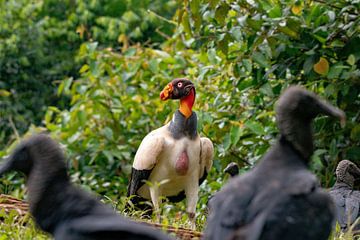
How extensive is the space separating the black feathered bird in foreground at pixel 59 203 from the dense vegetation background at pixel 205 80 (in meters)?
4.01

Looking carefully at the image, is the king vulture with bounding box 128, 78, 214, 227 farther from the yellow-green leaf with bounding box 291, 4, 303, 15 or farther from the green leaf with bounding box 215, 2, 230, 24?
the yellow-green leaf with bounding box 291, 4, 303, 15

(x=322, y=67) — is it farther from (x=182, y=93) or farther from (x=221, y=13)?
(x=182, y=93)

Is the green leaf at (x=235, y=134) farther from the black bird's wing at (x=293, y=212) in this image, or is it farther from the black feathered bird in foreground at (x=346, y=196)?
the black bird's wing at (x=293, y=212)

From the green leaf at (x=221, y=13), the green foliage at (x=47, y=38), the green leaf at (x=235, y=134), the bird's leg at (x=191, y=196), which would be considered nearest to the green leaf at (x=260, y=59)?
the green leaf at (x=221, y=13)

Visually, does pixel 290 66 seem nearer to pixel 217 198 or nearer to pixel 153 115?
pixel 153 115

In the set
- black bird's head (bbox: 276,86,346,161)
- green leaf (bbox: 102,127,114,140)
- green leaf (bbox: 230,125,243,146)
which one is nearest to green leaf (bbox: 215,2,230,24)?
green leaf (bbox: 230,125,243,146)

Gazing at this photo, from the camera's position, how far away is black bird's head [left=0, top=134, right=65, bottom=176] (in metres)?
5.13

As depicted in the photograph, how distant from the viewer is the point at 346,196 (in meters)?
7.28

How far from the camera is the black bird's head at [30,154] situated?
513 cm

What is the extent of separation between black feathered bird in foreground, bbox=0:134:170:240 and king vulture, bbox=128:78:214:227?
2.48m

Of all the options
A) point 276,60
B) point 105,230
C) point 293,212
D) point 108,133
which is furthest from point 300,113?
point 108,133

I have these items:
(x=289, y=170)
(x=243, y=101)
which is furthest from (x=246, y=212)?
(x=243, y=101)

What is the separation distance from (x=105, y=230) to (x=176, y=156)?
332cm

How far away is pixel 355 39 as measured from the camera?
9.66 m
